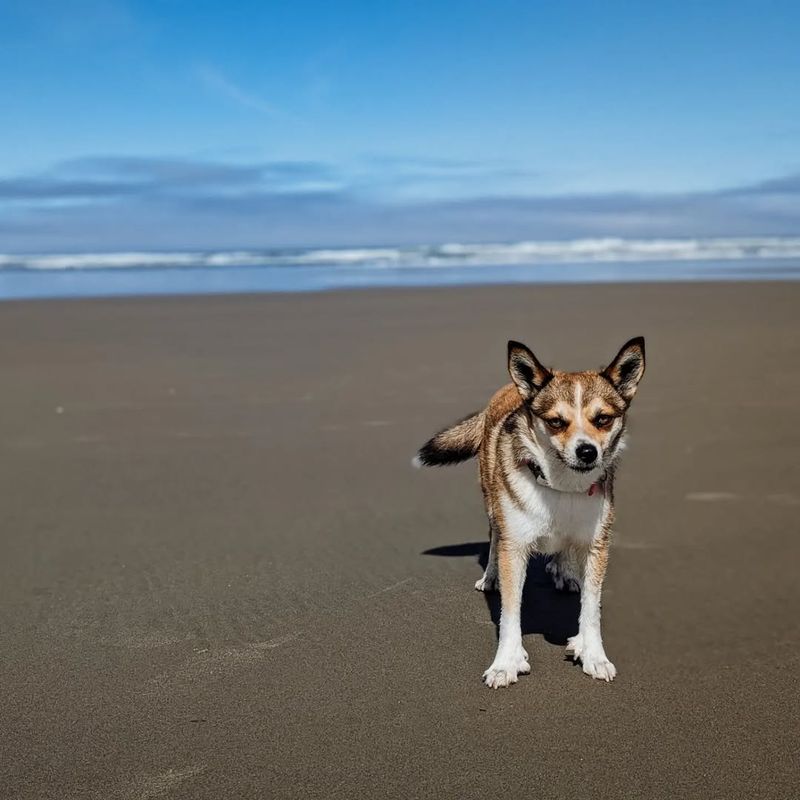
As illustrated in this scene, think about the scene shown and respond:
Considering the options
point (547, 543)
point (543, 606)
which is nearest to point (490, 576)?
point (543, 606)

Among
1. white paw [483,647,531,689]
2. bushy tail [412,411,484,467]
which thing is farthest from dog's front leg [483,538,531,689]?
bushy tail [412,411,484,467]

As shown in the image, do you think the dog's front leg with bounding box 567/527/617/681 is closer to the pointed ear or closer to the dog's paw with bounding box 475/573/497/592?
the pointed ear

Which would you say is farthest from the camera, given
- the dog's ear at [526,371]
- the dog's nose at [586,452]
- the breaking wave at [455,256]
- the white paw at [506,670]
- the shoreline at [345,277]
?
the breaking wave at [455,256]

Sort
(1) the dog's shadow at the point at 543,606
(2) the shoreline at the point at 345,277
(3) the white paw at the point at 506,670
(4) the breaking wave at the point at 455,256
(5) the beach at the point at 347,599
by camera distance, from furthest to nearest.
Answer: (4) the breaking wave at the point at 455,256 < (2) the shoreline at the point at 345,277 < (1) the dog's shadow at the point at 543,606 < (3) the white paw at the point at 506,670 < (5) the beach at the point at 347,599

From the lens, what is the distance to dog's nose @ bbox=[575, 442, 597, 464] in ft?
13.0

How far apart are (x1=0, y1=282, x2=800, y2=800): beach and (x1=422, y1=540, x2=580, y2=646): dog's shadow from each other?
24 mm

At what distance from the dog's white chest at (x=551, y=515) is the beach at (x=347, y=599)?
62 cm

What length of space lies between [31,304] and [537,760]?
1910 centimetres

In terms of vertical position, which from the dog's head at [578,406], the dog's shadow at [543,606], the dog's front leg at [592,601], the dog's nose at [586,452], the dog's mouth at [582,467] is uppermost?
the dog's head at [578,406]

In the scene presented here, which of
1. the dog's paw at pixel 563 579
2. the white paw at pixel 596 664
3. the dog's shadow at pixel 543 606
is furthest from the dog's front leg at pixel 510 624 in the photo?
the dog's paw at pixel 563 579

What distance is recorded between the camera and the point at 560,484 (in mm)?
4156

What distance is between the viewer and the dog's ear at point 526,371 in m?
4.20

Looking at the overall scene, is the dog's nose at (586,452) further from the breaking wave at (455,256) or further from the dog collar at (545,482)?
the breaking wave at (455,256)

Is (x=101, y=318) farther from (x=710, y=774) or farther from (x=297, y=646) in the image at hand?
(x=710, y=774)
